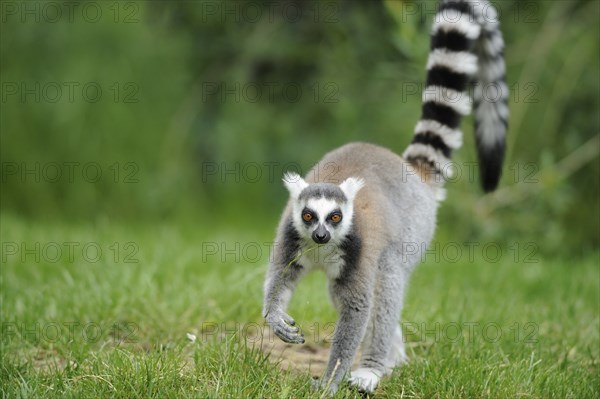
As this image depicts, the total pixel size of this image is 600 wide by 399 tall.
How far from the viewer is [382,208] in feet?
16.9

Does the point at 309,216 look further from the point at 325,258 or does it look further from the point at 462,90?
the point at 462,90

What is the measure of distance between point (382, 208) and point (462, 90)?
1225 mm

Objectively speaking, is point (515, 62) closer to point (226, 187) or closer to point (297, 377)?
point (226, 187)

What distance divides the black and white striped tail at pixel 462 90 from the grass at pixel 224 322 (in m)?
1.23

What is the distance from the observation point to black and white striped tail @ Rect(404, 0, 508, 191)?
5691 millimetres

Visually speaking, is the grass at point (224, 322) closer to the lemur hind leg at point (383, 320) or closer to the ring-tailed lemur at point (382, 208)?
the lemur hind leg at point (383, 320)

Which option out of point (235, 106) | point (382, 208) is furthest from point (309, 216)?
point (235, 106)

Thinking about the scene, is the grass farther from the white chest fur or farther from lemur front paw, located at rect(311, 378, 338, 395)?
the white chest fur

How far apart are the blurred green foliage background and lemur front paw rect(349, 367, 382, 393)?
195 inches

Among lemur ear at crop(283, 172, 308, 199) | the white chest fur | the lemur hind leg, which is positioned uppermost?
lemur ear at crop(283, 172, 308, 199)

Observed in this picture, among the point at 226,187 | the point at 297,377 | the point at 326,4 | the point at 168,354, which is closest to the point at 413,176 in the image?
the point at 297,377

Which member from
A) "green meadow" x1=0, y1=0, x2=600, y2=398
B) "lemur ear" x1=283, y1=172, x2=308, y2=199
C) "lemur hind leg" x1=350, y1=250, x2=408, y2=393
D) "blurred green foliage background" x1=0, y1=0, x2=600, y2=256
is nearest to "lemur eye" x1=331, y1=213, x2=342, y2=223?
"lemur ear" x1=283, y1=172, x2=308, y2=199

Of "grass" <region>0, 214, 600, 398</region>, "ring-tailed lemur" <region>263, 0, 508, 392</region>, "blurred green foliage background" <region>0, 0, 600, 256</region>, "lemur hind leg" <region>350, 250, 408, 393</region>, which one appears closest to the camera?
"grass" <region>0, 214, 600, 398</region>

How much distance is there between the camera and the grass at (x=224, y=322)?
445cm
